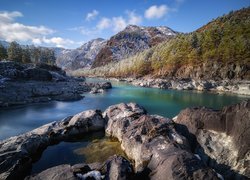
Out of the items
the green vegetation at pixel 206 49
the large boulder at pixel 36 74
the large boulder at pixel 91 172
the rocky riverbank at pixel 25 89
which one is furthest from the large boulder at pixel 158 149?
the green vegetation at pixel 206 49

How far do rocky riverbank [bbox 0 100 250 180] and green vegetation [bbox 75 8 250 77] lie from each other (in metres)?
85.5

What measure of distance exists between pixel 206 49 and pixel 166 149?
114 m

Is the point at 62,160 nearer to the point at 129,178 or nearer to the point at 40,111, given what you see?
the point at 129,178

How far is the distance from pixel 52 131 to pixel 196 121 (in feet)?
51.0

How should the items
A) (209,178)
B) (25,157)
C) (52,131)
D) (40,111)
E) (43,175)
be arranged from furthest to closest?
1. (40,111)
2. (52,131)
3. (25,157)
4. (43,175)
5. (209,178)

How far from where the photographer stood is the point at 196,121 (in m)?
18.9

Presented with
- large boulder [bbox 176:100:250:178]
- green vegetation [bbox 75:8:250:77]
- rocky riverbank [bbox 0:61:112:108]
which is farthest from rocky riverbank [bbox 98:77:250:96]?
large boulder [bbox 176:100:250:178]

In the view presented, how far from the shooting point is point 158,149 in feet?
45.1

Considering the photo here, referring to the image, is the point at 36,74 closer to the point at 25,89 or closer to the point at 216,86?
the point at 25,89

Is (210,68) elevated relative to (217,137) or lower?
elevated

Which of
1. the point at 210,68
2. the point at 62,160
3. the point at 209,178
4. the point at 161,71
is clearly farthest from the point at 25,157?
the point at 161,71

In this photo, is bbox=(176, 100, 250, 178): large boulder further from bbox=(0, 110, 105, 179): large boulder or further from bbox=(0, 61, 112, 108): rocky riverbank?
bbox=(0, 61, 112, 108): rocky riverbank

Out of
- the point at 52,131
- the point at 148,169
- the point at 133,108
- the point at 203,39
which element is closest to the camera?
the point at 148,169

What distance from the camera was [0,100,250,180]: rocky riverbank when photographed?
11289 millimetres
